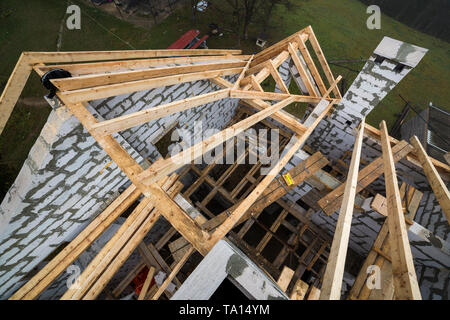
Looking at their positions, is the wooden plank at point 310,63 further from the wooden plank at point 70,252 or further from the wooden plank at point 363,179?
the wooden plank at point 70,252

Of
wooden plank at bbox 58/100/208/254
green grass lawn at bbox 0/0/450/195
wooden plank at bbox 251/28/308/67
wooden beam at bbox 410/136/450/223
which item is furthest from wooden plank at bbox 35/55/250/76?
green grass lawn at bbox 0/0/450/195

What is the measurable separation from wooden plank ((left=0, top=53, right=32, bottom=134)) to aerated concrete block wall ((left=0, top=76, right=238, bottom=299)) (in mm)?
511

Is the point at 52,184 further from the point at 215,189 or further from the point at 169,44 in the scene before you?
the point at 169,44

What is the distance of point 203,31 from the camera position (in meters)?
13.6

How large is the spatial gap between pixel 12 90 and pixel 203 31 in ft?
42.6

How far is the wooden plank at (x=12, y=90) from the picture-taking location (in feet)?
10.3

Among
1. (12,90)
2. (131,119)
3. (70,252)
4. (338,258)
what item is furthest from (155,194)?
(12,90)

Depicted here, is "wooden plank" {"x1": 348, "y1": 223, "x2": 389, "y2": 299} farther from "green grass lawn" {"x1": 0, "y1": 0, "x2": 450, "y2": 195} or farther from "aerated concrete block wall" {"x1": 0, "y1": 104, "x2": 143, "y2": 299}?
"green grass lawn" {"x1": 0, "y1": 0, "x2": 450, "y2": 195}

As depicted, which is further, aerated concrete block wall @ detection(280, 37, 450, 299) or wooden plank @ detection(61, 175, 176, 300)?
aerated concrete block wall @ detection(280, 37, 450, 299)

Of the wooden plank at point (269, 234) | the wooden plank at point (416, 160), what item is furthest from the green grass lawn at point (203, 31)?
the wooden plank at point (269, 234)

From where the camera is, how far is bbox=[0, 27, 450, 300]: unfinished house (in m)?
2.86

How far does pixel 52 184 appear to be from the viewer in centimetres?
371

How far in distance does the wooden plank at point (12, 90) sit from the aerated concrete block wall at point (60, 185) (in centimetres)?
51

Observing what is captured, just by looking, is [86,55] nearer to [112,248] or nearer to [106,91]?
[106,91]
